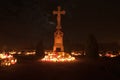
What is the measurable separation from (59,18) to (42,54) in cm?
994

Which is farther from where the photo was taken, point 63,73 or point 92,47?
point 92,47

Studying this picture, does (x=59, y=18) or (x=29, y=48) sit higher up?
(x=59, y=18)

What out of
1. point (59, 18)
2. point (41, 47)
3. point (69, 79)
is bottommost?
point (69, 79)

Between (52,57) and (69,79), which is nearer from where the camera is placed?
(69,79)

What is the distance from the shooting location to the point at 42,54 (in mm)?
50906

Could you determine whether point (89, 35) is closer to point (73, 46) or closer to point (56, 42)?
point (56, 42)

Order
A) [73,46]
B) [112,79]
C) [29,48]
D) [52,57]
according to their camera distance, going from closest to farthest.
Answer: [112,79] → [52,57] → [29,48] → [73,46]

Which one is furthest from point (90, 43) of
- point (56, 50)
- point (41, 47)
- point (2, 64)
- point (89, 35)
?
point (2, 64)

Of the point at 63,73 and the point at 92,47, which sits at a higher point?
the point at 92,47

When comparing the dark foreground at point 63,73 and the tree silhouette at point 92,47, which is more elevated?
the tree silhouette at point 92,47

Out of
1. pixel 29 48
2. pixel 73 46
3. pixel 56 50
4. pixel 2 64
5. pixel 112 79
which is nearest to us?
pixel 112 79

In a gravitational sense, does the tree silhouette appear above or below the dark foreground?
above

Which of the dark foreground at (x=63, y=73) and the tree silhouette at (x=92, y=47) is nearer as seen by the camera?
the dark foreground at (x=63, y=73)

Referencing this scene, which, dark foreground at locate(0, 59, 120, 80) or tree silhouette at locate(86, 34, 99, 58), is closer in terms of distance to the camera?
dark foreground at locate(0, 59, 120, 80)
